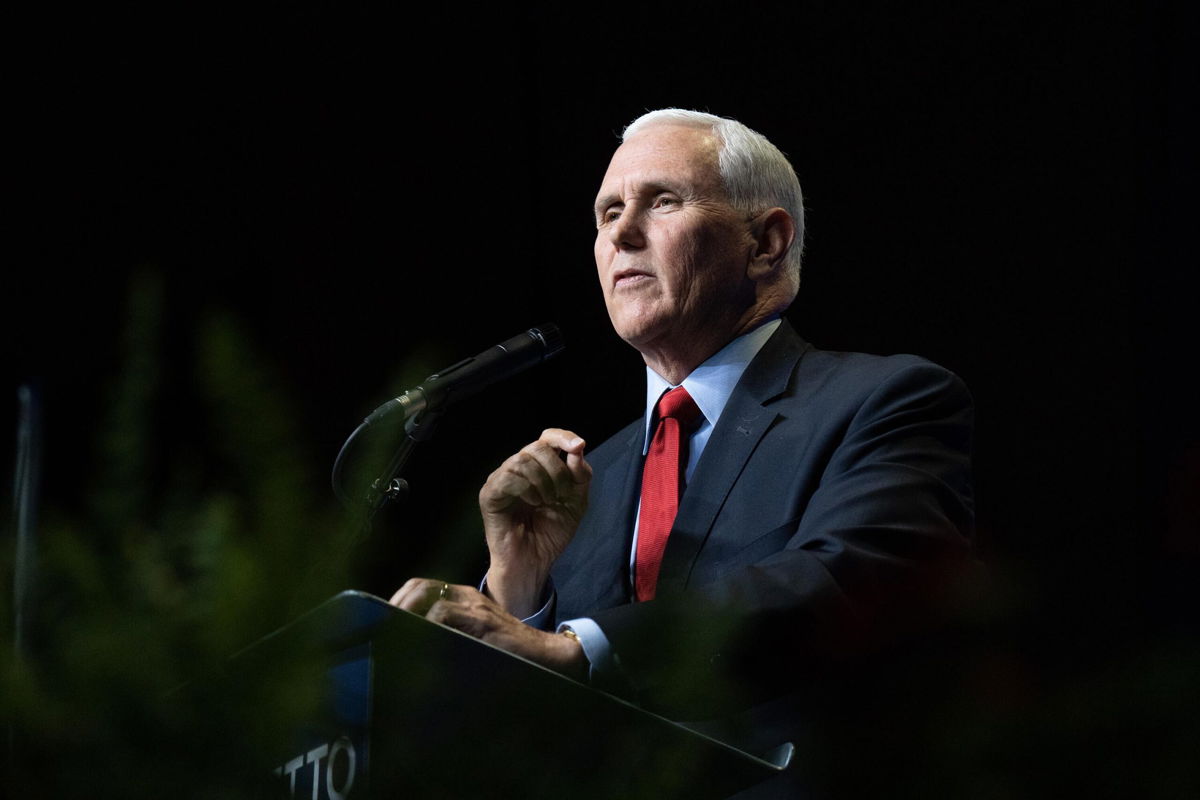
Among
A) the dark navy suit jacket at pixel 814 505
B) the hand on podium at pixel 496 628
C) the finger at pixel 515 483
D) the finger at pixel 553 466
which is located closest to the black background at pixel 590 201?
the dark navy suit jacket at pixel 814 505

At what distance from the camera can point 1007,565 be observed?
403mm

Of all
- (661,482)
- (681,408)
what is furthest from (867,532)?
(681,408)

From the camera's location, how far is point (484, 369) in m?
1.79

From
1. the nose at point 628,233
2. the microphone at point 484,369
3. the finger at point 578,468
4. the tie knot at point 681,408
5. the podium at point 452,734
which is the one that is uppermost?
the podium at point 452,734

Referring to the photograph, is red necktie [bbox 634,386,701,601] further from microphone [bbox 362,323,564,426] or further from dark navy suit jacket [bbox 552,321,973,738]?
microphone [bbox 362,323,564,426]

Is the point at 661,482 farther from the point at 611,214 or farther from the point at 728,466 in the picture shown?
the point at 611,214

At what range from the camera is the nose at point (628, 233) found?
2.37 meters

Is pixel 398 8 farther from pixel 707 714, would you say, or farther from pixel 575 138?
pixel 707 714

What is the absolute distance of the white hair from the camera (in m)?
2.44

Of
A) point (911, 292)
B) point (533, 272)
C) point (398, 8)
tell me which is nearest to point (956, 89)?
point (911, 292)

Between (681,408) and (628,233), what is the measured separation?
0.36 m

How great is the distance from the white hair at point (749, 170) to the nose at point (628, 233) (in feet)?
0.60

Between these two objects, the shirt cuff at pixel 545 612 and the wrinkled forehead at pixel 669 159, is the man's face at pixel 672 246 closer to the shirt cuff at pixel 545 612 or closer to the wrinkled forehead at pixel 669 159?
the wrinkled forehead at pixel 669 159

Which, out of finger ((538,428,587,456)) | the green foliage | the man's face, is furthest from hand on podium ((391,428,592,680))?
the green foliage
